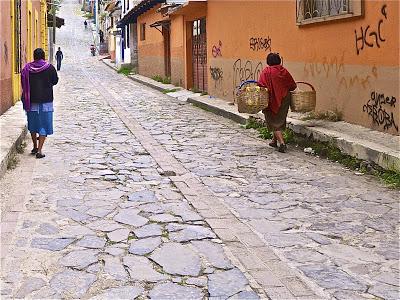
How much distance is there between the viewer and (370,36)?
29.5 ft

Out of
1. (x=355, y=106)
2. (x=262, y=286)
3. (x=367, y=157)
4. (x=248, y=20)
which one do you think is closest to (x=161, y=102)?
(x=248, y=20)

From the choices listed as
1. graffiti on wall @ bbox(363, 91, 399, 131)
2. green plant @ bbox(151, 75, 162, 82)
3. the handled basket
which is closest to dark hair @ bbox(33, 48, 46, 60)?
the handled basket

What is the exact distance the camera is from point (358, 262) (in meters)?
4.59

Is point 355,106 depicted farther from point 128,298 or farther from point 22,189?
point 128,298

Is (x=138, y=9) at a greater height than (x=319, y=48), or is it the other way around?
(x=138, y=9)

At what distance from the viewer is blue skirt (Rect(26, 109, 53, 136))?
8.88 meters

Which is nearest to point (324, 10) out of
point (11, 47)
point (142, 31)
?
point (11, 47)

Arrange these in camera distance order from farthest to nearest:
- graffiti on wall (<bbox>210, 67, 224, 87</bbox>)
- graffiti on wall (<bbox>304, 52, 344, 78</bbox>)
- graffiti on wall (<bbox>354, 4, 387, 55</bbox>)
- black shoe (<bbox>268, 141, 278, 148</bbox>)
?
graffiti on wall (<bbox>210, 67, 224, 87</bbox>)
graffiti on wall (<bbox>304, 52, 344, 78</bbox>)
black shoe (<bbox>268, 141, 278, 148</bbox>)
graffiti on wall (<bbox>354, 4, 387, 55</bbox>)

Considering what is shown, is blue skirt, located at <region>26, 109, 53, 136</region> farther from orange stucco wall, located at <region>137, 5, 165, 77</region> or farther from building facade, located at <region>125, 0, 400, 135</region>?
orange stucco wall, located at <region>137, 5, 165, 77</region>

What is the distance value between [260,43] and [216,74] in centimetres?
408

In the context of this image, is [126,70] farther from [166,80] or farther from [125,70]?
[166,80]

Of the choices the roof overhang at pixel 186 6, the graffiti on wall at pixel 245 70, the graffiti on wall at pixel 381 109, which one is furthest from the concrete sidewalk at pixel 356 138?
the roof overhang at pixel 186 6

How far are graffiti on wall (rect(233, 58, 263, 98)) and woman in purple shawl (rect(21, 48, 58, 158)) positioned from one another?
6.27m

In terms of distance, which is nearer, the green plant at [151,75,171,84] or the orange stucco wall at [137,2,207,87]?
the orange stucco wall at [137,2,207,87]
